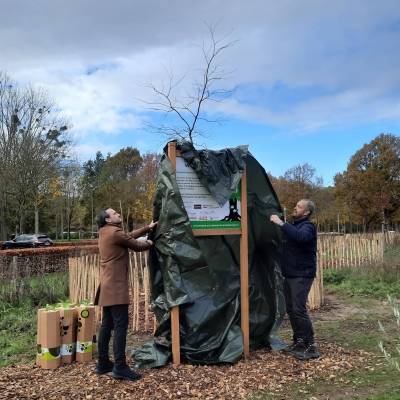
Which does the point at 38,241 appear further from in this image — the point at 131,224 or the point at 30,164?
the point at 131,224

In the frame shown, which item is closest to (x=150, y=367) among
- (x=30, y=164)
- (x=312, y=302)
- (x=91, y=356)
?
(x=91, y=356)

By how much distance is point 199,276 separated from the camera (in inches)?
198

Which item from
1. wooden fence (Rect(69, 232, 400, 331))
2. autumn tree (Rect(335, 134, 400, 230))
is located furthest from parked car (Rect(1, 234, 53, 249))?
autumn tree (Rect(335, 134, 400, 230))

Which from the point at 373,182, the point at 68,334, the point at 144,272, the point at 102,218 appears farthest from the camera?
the point at 373,182

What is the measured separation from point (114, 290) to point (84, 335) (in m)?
1.11

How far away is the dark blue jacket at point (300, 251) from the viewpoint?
16.9ft

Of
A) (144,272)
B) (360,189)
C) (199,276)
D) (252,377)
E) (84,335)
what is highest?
(360,189)

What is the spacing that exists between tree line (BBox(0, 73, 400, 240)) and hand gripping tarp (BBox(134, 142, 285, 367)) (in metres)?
20.5

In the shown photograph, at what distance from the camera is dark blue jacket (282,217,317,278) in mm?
5145

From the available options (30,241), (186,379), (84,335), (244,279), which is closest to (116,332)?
(186,379)

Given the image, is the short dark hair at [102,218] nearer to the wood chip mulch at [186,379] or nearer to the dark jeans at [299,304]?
the wood chip mulch at [186,379]

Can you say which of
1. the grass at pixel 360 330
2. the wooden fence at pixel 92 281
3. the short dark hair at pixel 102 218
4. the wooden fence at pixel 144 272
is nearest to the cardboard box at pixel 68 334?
the short dark hair at pixel 102 218

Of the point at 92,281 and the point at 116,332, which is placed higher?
the point at 92,281

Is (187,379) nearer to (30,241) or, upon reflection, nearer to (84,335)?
(84,335)
